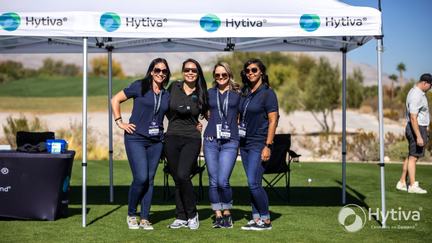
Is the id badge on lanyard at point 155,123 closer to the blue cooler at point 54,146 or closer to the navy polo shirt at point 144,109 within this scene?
the navy polo shirt at point 144,109

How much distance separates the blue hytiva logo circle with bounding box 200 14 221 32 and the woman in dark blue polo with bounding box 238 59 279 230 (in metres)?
0.53

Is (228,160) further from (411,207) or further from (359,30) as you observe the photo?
(411,207)

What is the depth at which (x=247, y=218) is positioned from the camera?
26.4 ft

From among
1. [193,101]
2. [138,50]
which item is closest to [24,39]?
[138,50]

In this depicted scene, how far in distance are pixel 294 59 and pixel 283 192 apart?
158ft

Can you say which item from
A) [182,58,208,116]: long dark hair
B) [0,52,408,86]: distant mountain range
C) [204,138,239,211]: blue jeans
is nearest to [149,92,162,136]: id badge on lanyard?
[182,58,208,116]: long dark hair

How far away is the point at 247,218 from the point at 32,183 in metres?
2.51

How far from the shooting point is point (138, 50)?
967 cm

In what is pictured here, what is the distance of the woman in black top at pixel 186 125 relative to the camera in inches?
278

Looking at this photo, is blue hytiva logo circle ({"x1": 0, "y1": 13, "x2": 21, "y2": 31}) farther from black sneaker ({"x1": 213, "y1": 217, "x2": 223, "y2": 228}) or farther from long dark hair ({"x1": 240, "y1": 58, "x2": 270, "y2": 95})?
black sneaker ({"x1": 213, "y1": 217, "x2": 223, "y2": 228})

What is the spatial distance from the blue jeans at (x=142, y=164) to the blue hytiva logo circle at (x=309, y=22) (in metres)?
1.96

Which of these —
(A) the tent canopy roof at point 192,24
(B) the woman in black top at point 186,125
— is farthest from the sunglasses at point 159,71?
(A) the tent canopy roof at point 192,24

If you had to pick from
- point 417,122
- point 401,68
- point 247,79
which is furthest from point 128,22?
point 401,68

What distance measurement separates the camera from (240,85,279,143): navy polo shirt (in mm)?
6965
